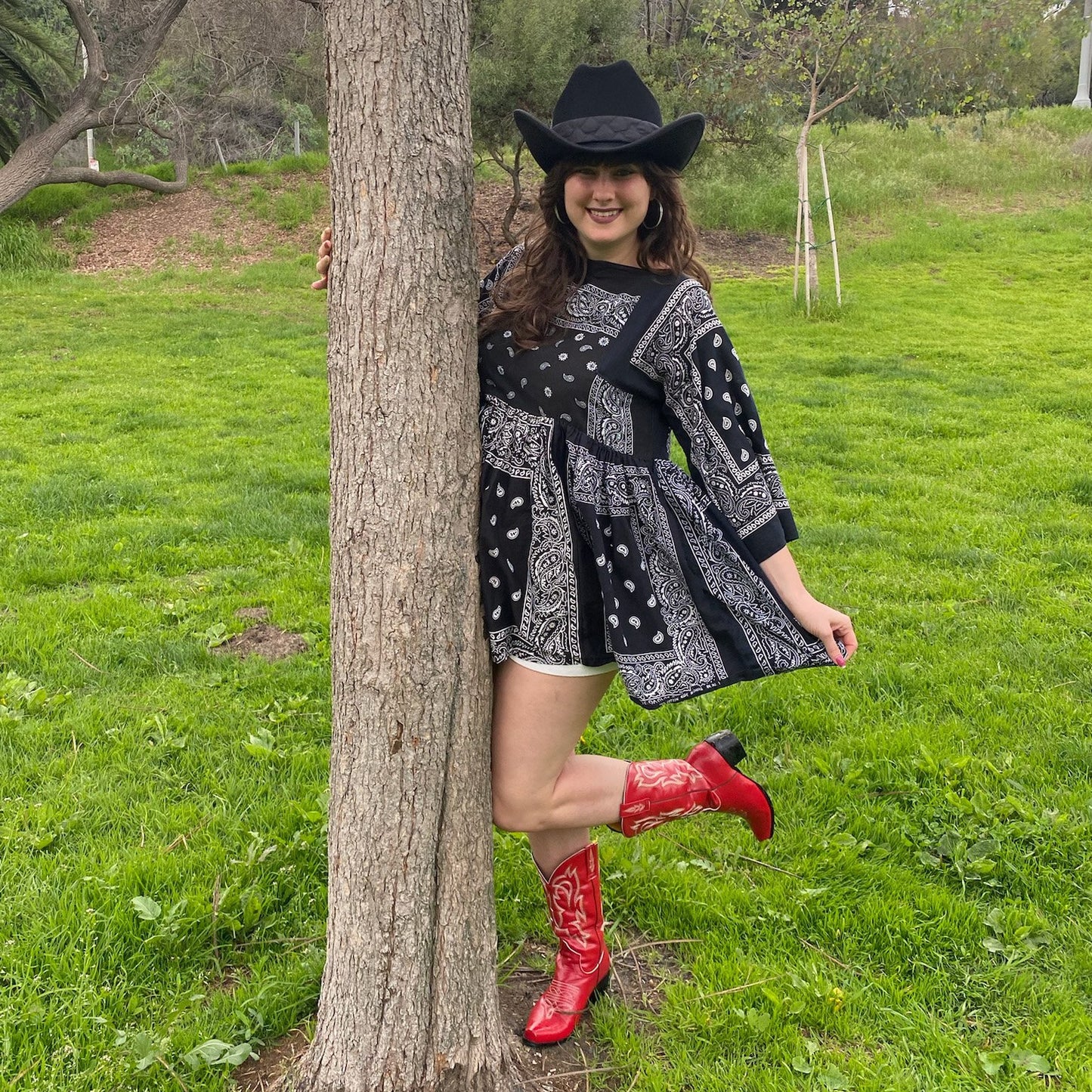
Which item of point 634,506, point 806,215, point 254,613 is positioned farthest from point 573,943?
point 806,215

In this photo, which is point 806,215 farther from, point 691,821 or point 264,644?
point 691,821

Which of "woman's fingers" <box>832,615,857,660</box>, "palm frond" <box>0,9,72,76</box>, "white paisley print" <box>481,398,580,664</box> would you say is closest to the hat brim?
"white paisley print" <box>481,398,580,664</box>

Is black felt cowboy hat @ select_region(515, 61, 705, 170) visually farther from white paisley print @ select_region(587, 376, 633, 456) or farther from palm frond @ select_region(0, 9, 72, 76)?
palm frond @ select_region(0, 9, 72, 76)

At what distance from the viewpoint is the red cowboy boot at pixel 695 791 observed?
7.58 feet

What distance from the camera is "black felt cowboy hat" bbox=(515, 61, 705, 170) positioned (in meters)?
2.02

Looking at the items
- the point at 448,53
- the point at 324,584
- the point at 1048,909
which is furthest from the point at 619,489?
the point at 324,584

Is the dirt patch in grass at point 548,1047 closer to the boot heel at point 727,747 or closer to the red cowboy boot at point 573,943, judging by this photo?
the red cowboy boot at point 573,943

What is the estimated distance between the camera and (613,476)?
2.04 m

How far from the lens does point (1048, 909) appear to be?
2.66 metres

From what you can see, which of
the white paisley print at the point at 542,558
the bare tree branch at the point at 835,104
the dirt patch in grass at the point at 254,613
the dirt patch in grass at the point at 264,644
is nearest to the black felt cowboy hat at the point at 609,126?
the white paisley print at the point at 542,558

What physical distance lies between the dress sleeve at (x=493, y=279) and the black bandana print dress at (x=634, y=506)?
7.0 inches

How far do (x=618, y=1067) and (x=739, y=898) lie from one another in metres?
0.60

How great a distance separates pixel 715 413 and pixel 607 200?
0.49 m

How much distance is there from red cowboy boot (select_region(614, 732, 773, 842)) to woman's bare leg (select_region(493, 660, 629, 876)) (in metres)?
0.05
